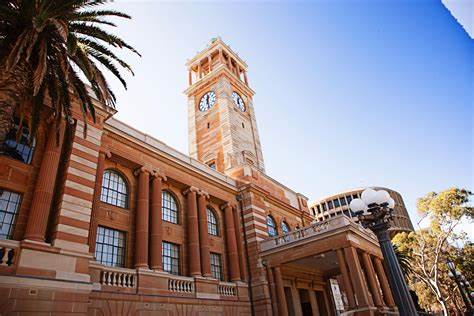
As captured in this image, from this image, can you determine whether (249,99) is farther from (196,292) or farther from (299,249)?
(196,292)

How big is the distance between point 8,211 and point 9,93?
4951 mm

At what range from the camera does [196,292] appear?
18.2 meters

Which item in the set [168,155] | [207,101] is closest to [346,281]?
[168,155]

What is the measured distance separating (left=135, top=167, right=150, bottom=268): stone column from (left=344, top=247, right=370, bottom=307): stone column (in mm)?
12028

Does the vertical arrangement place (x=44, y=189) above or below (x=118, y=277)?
above

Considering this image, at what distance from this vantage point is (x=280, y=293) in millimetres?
21812

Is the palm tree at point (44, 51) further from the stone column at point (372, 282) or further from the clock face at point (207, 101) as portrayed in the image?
the clock face at point (207, 101)

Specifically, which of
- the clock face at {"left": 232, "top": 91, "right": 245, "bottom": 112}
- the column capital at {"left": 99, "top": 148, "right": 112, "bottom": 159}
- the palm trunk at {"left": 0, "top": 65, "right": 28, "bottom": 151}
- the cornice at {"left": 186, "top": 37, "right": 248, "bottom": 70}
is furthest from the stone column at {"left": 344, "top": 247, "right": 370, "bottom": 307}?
the cornice at {"left": 186, "top": 37, "right": 248, "bottom": 70}

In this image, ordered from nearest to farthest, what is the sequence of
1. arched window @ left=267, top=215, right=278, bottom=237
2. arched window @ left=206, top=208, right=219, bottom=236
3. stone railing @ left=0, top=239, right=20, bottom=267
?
stone railing @ left=0, top=239, right=20, bottom=267 → arched window @ left=206, top=208, right=219, bottom=236 → arched window @ left=267, top=215, right=278, bottom=237

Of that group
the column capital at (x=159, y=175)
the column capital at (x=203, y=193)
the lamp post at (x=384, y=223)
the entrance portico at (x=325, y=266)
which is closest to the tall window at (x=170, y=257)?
the column capital at (x=159, y=175)

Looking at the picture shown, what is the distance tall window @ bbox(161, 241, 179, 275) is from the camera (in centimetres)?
1865

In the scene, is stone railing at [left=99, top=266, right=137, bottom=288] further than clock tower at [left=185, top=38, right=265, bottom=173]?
No

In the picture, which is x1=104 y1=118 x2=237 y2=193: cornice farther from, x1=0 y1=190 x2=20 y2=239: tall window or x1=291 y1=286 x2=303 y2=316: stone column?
x1=291 y1=286 x2=303 y2=316: stone column

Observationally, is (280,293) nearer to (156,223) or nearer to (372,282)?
(372,282)
